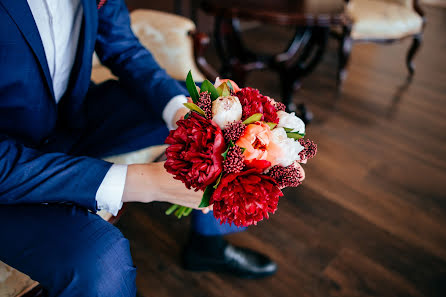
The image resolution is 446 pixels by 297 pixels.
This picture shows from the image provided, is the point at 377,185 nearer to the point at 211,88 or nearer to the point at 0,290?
the point at 211,88

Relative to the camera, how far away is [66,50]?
984mm

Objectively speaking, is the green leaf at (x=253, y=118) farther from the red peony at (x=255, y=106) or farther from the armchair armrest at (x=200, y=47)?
the armchair armrest at (x=200, y=47)

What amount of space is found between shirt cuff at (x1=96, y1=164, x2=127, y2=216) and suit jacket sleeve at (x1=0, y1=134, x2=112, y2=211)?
1 cm

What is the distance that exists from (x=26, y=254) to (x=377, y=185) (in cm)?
167

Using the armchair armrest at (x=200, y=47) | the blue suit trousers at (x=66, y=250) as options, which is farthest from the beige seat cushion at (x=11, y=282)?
the armchair armrest at (x=200, y=47)

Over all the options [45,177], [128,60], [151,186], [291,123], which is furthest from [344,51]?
[45,177]

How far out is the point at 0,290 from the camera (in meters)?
0.81

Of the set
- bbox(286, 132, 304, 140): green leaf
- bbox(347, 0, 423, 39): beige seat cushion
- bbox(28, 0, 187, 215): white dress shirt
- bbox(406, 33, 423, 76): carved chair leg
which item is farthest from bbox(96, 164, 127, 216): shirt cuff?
bbox(406, 33, 423, 76): carved chair leg

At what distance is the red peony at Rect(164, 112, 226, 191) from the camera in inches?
25.1

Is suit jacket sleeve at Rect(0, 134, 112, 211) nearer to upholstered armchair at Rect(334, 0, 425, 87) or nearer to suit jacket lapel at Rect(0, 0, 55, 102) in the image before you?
suit jacket lapel at Rect(0, 0, 55, 102)

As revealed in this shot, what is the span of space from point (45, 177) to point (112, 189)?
5.7 inches

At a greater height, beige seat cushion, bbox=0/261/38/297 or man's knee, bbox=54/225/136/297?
man's knee, bbox=54/225/136/297

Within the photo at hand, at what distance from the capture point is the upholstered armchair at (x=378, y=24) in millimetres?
2623

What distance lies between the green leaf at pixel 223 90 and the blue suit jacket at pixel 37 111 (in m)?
0.33
